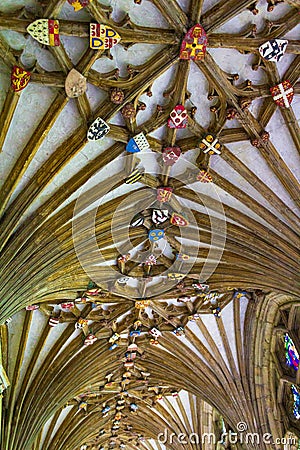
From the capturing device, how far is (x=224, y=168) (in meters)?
9.90

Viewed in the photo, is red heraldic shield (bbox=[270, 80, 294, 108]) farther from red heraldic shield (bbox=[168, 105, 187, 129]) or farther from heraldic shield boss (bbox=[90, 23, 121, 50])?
heraldic shield boss (bbox=[90, 23, 121, 50])

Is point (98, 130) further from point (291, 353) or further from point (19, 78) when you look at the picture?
point (291, 353)

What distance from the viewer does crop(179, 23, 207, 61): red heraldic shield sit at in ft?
25.1

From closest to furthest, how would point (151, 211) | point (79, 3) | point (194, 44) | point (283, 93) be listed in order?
point (79, 3) < point (194, 44) < point (283, 93) < point (151, 211)

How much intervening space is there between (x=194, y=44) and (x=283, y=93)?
175 cm

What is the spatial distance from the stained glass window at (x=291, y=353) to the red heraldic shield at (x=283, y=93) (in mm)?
7147

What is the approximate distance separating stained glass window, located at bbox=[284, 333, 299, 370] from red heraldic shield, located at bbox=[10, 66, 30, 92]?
9.49 m

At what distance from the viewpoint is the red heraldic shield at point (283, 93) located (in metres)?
8.40

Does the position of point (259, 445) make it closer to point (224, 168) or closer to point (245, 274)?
point (245, 274)

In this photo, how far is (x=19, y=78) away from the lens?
7.64 m

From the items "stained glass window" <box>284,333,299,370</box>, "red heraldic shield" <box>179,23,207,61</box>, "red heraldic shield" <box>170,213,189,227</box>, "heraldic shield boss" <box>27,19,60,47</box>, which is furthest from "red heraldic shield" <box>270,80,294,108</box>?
"stained glass window" <box>284,333,299,370</box>

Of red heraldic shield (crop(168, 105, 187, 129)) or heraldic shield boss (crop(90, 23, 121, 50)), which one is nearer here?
heraldic shield boss (crop(90, 23, 121, 50))

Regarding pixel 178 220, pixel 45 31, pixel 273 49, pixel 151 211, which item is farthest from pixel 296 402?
pixel 45 31

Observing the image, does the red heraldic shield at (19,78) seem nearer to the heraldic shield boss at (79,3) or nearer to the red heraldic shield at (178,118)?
the heraldic shield boss at (79,3)
